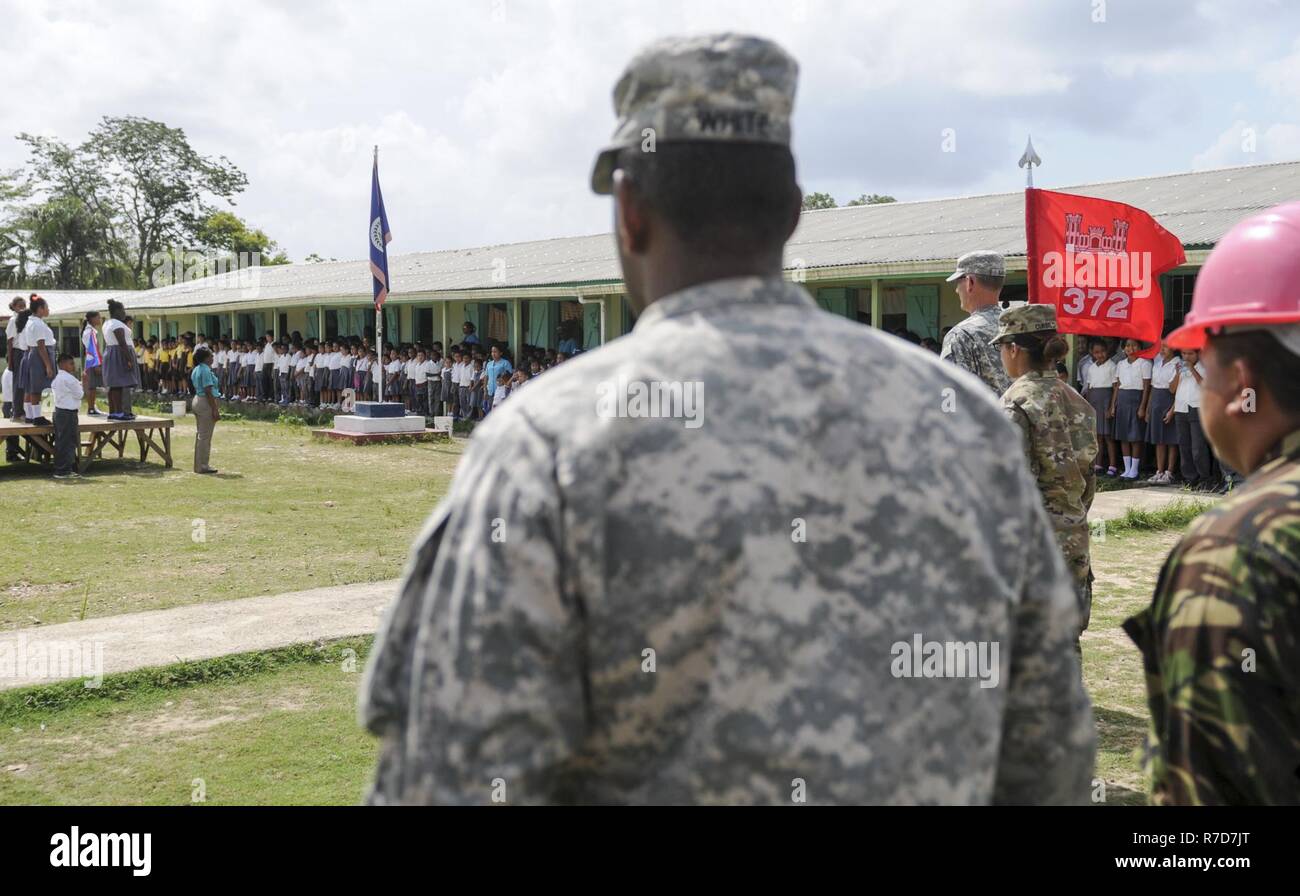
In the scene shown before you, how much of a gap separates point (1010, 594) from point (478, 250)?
100ft

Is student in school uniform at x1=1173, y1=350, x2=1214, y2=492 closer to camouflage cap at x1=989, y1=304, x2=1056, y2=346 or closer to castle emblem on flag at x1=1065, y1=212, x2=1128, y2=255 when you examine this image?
castle emblem on flag at x1=1065, y1=212, x2=1128, y2=255

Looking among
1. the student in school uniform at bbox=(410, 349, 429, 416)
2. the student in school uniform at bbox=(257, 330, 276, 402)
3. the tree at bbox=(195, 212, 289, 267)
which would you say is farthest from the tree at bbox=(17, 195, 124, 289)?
the student in school uniform at bbox=(410, 349, 429, 416)

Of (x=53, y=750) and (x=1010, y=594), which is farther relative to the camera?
(x=53, y=750)

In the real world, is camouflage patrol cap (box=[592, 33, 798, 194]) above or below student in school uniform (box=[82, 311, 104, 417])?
below

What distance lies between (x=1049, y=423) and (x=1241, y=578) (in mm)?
2993

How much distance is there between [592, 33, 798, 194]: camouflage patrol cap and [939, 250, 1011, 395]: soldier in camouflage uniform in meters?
3.56

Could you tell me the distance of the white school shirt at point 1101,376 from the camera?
13617 millimetres

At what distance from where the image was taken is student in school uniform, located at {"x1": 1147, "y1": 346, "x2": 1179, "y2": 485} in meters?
12.8

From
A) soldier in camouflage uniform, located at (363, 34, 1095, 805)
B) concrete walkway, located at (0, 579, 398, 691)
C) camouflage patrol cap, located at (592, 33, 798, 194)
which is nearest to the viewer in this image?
soldier in camouflage uniform, located at (363, 34, 1095, 805)

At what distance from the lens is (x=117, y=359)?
15227 millimetres
